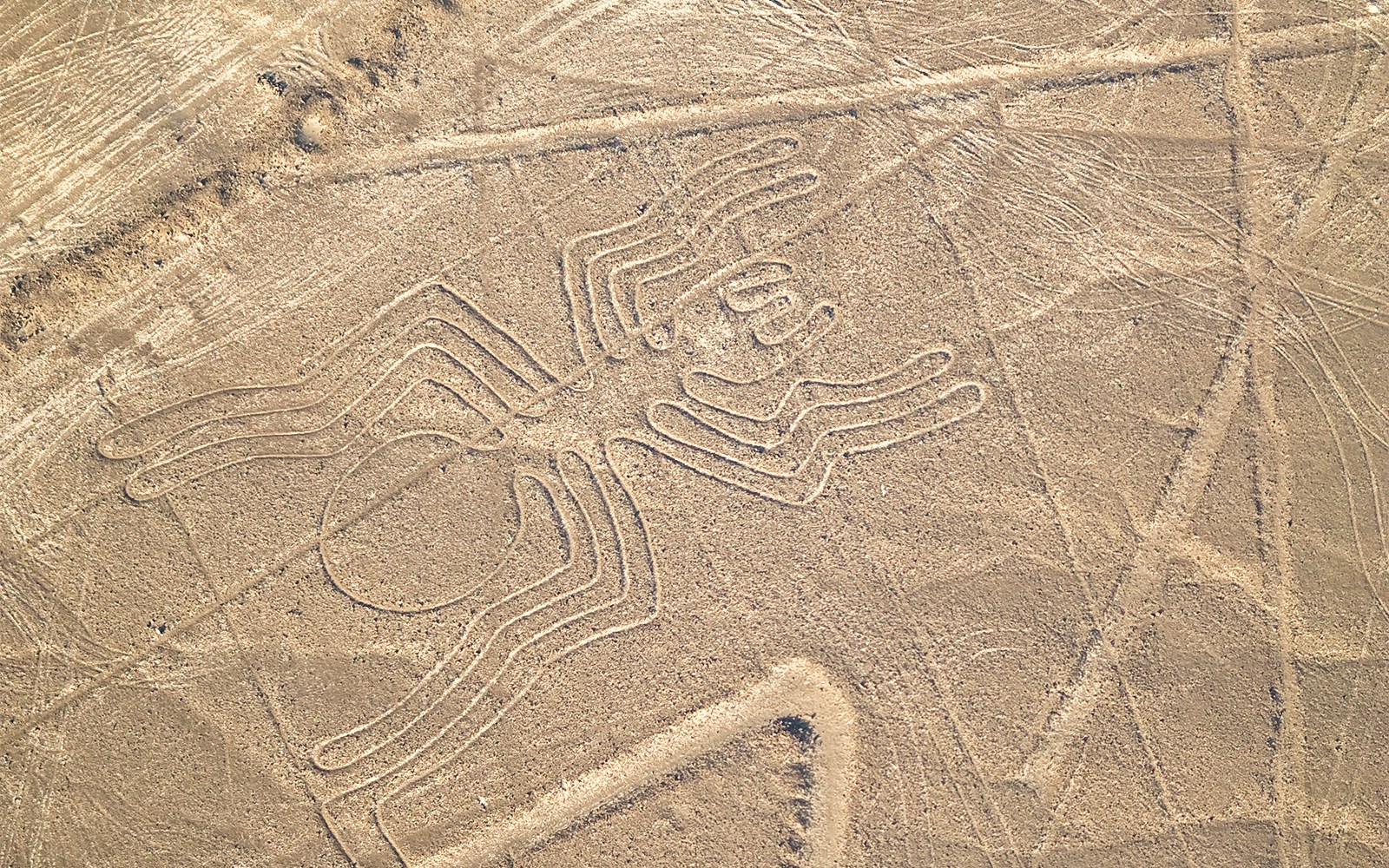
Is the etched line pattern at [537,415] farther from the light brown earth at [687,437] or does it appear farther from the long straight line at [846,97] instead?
the long straight line at [846,97]

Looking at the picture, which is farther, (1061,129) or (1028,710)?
(1061,129)

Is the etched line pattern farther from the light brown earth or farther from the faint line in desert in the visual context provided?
the faint line in desert

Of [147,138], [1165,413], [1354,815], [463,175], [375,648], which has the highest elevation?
[147,138]

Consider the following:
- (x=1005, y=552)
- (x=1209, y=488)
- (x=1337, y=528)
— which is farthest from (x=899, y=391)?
(x=1337, y=528)

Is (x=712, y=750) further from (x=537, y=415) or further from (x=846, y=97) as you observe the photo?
(x=846, y=97)

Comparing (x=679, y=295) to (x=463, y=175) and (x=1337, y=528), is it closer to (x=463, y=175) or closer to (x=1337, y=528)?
(x=463, y=175)

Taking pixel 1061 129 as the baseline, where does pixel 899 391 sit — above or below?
below

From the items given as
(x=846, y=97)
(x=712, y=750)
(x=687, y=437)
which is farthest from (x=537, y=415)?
(x=846, y=97)
